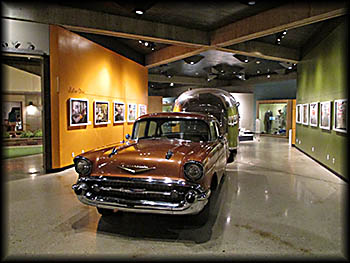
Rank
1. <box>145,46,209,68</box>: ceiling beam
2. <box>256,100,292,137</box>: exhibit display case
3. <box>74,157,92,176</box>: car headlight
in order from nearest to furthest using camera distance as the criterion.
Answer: <box>74,157,92,176</box>: car headlight, <box>145,46,209,68</box>: ceiling beam, <box>256,100,292,137</box>: exhibit display case

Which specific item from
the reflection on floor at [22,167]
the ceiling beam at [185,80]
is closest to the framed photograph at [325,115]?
the reflection on floor at [22,167]

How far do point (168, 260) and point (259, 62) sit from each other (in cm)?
1269

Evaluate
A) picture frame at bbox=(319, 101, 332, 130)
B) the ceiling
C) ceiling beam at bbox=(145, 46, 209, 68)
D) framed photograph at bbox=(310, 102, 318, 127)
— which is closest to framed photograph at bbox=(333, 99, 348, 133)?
picture frame at bbox=(319, 101, 332, 130)

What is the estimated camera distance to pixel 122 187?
2.98 metres

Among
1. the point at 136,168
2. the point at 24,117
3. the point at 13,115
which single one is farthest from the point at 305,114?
the point at 13,115

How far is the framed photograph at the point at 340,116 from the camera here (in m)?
5.65

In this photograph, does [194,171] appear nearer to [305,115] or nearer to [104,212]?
[104,212]

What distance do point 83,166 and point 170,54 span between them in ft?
25.7

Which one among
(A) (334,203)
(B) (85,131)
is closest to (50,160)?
(B) (85,131)

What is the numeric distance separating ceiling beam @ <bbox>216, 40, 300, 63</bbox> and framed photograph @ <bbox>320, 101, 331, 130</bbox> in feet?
10.8

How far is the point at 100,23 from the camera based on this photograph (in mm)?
6691

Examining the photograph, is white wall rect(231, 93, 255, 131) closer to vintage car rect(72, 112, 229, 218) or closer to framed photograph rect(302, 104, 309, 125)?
framed photograph rect(302, 104, 309, 125)

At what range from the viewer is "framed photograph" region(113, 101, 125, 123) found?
896 centimetres

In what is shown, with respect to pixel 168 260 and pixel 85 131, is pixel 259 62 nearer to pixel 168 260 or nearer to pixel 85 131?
pixel 85 131
